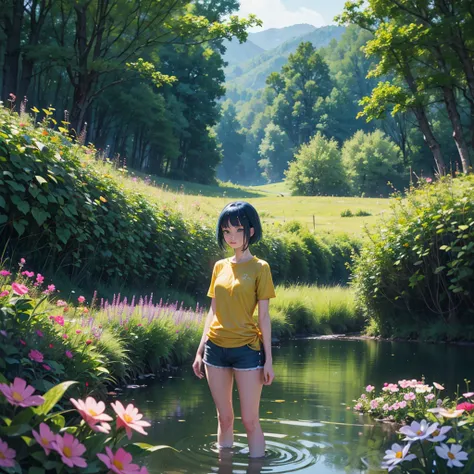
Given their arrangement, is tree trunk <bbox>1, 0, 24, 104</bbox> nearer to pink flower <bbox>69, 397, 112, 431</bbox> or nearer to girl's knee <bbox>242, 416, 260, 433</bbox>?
girl's knee <bbox>242, 416, 260, 433</bbox>

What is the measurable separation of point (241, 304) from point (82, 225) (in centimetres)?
652

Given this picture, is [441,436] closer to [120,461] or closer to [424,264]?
[120,461]

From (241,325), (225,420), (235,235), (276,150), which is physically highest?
(276,150)

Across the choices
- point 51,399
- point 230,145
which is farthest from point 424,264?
point 230,145

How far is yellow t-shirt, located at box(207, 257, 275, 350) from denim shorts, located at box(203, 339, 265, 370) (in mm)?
35

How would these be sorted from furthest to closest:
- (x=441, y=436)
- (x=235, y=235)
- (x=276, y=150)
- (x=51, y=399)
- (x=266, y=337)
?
1. (x=276, y=150)
2. (x=235, y=235)
3. (x=266, y=337)
4. (x=441, y=436)
5. (x=51, y=399)

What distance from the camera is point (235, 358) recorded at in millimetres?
5164

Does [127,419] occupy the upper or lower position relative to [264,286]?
lower

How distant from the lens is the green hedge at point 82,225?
384 inches

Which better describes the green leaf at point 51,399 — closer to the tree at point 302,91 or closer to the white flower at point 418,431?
the white flower at point 418,431

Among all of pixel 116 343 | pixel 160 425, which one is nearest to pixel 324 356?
pixel 116 343

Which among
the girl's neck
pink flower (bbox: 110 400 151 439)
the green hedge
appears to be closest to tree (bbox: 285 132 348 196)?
the green hedge

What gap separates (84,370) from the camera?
6.74 m

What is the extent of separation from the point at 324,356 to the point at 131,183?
5804 millimetres
